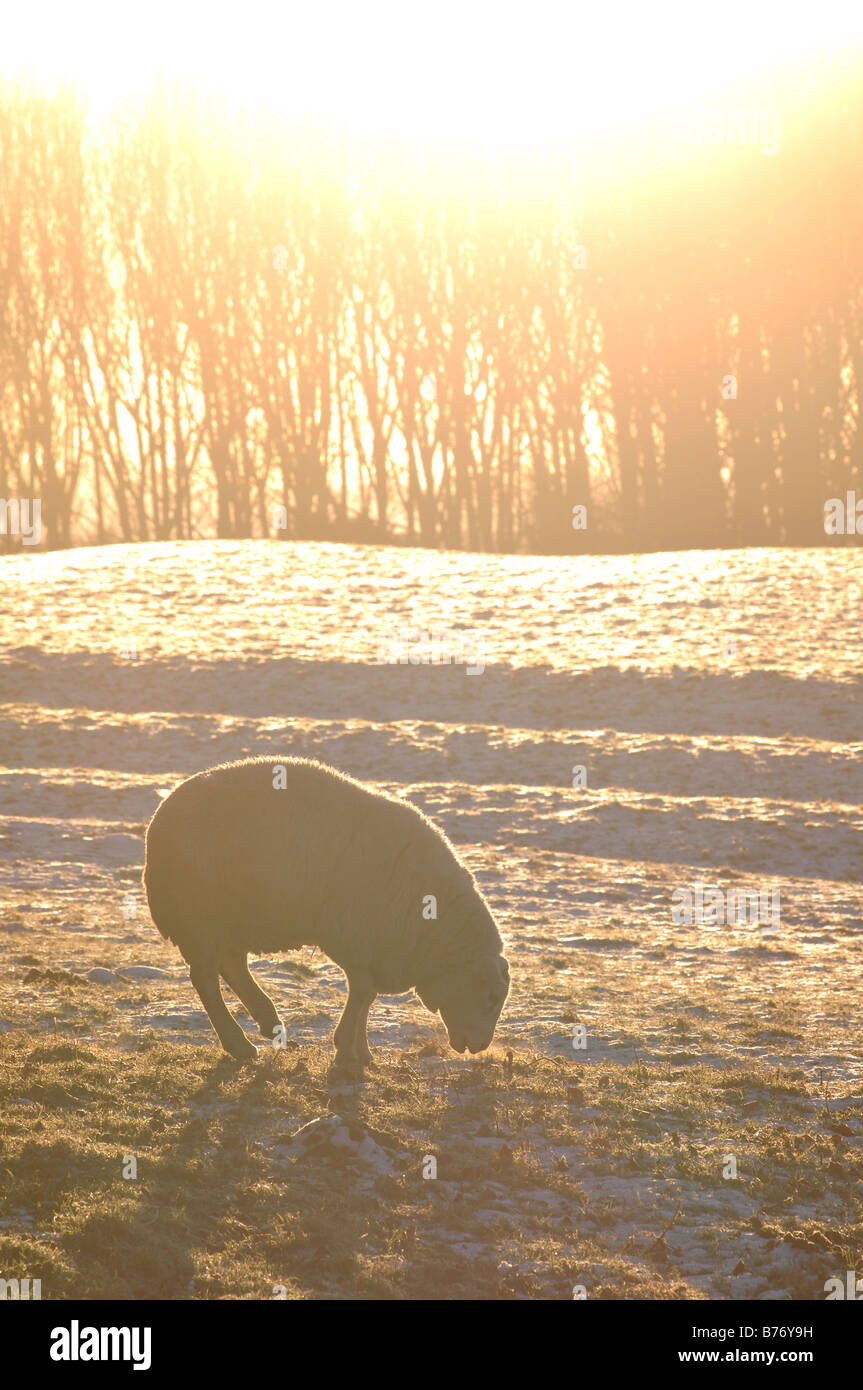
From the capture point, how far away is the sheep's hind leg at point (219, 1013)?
7.91 meters

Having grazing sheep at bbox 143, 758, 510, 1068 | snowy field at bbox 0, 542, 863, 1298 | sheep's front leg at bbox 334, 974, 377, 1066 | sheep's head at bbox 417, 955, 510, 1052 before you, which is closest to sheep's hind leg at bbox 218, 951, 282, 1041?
grazing sheep at bbox 143, 758, 510, 1068

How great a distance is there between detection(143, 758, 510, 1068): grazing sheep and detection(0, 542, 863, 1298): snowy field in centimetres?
74

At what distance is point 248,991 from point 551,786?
9.88 metres

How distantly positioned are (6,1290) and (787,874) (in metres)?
Result: 10.7

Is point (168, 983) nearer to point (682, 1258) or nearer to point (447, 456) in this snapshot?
point (682, 1258)

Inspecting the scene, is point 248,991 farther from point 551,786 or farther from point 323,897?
point 551,786

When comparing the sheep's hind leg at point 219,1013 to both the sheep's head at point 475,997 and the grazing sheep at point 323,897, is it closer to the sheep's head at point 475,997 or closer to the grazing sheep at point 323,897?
the grazing sheep at point 323,897

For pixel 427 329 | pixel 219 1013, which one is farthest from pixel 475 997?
pixel 427 329

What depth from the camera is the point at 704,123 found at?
36125 mm

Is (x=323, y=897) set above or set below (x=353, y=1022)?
above

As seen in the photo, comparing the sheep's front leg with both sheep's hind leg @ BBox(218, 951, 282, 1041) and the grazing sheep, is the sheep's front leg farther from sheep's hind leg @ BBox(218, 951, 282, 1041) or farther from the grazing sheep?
sheep's hind leg @ BBox(218, 951, 282, 1041)

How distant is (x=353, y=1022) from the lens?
787cm

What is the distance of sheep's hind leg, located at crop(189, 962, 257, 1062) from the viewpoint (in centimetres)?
791
